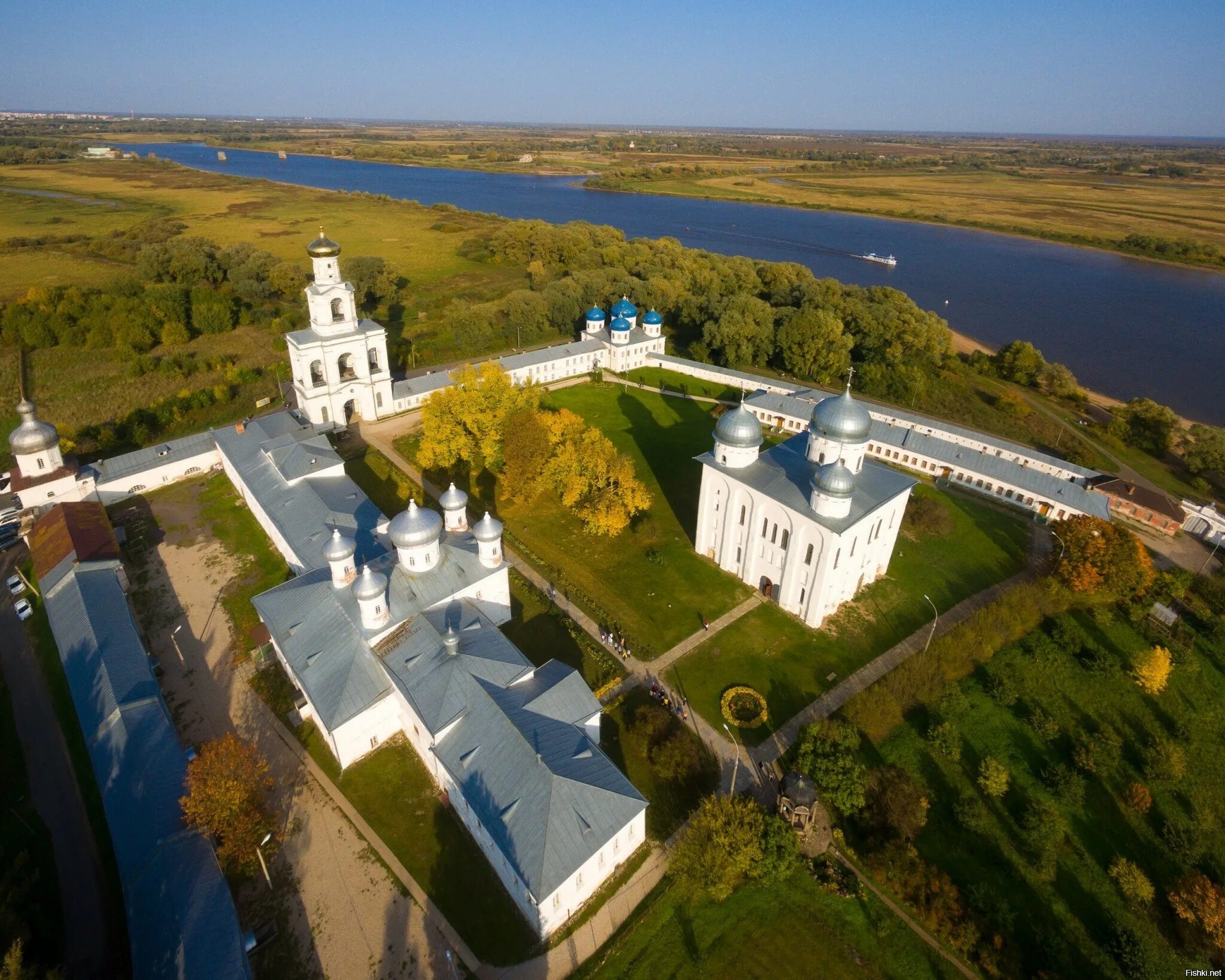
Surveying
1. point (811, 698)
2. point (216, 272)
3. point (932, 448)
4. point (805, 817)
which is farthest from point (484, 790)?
point (216, 272)

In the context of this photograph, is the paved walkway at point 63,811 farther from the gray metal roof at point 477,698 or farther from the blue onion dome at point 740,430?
the blue onion dome at point 740,430

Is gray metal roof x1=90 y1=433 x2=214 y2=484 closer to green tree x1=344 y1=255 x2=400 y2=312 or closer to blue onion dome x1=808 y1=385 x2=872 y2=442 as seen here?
blue onion dome x1=808 y1=385 x2=872 y2=442

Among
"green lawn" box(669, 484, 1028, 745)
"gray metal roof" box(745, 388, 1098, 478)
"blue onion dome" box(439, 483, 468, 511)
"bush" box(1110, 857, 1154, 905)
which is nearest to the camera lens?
"bush" box(1110, 857, 1154, 905)

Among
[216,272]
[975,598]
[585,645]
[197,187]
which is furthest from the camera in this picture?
[197,187]

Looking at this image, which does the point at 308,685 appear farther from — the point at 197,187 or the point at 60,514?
the point at 197,187

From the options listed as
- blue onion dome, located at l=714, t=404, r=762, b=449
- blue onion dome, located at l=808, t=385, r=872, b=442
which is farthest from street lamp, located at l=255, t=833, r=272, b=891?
blue onion dome, located at l=808, t=385, r=872, b=442

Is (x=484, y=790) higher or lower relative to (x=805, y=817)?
higher

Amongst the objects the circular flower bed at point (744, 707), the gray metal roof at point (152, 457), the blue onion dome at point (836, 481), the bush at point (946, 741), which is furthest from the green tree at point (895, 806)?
the gray metal roof at point (152, 457)
